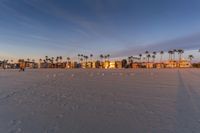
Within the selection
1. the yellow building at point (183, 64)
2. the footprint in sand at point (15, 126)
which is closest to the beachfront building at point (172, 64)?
the yellow building at point (183, 64)

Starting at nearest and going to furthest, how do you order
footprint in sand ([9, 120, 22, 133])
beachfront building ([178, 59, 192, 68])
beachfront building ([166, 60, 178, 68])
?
footprint in sand ([9, 120, 22, 133]) < beachfront building ([178, 59, 192, 68]) < beachfront building ([166, 60, 178, 68])

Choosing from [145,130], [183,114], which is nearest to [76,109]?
[145,130]

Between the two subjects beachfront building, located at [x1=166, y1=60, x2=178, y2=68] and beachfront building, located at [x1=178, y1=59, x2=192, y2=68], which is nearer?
beachfront building, located at [x1=178, y1=59, x2=192, y2=68]

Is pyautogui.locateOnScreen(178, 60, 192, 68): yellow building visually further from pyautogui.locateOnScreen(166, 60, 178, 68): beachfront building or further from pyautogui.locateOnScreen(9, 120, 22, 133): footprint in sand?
pyautogui.locateOnScreen(9, 120, 22, 133): footprint in sand

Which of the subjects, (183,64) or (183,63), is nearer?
(183,64)

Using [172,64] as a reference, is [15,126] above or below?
below

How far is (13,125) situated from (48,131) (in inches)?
52.0

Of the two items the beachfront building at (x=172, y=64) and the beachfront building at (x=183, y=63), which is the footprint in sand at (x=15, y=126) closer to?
the beachfront building at (x=183, y=63)

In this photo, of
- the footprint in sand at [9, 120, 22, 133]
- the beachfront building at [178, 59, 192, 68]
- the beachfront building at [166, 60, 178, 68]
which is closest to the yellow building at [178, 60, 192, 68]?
the beachfront building at [178, 59, 192, 68]

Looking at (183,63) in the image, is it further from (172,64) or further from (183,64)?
(172,64)

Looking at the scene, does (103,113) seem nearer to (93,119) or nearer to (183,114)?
(93,119)

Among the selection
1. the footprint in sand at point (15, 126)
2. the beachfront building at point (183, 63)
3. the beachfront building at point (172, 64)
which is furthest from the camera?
the beachfront building at point (172, 64)

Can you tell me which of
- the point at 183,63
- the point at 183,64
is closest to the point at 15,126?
the point at 183,64

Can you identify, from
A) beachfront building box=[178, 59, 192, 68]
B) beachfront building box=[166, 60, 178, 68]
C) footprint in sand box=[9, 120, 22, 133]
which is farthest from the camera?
beachfront building box=[166, 60, 178, 68]
